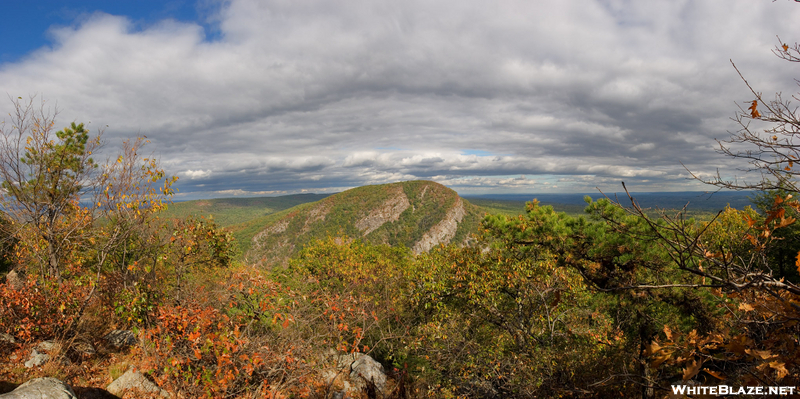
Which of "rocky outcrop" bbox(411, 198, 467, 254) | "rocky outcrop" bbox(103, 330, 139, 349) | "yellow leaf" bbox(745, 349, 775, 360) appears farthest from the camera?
"rocky outcrop" bbox(411, 198, 467, 254)

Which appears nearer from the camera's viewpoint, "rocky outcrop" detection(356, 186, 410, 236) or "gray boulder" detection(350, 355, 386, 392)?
"gray boulder" detection(350, 355, 386, 392)

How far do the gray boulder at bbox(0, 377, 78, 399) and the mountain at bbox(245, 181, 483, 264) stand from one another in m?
119

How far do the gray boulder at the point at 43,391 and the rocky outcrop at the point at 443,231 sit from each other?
4906 inches

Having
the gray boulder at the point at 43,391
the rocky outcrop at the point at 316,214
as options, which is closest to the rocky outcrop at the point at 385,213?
the rocky outcrop at the point at 316,214

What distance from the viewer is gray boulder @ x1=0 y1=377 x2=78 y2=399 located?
4898mm

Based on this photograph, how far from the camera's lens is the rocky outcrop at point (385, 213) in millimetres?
147962

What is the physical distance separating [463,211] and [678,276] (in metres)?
146

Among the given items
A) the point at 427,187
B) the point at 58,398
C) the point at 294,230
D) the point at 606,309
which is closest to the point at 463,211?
the point at 427,187

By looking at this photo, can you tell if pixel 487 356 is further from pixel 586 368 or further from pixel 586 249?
pixel 586 249

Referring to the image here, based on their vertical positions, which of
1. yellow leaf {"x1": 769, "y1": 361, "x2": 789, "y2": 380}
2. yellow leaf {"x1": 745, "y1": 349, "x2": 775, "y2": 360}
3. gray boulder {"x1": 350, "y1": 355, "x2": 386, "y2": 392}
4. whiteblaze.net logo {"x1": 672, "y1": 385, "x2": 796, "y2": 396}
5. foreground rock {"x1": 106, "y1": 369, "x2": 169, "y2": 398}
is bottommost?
gray boulder {"x1": 350, "y1": 355, "x2": 386, "y2": 392}

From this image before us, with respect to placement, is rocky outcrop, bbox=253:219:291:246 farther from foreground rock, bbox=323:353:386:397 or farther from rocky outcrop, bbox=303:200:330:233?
foreground rock, bbox=323:353:386:397

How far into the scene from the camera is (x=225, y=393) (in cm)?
621

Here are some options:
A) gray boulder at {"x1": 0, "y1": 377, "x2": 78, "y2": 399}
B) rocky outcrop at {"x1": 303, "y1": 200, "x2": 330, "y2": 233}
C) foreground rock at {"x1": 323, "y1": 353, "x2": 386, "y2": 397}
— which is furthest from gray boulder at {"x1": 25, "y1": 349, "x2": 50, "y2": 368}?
rocky outcrop at {"x1": 303, "y1": 200, "x2": 330, "y2": 233}

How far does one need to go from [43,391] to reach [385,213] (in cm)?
15166
